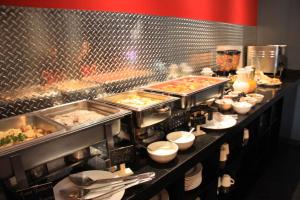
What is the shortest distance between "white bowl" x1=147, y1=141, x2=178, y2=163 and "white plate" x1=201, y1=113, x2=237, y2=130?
1.32ft

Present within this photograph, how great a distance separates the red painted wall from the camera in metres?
1.29

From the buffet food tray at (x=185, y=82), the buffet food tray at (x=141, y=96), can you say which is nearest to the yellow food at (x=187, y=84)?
the buffet food tray at (x=185, y=82)

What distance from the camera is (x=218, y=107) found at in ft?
6.01

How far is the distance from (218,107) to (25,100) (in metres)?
1.35

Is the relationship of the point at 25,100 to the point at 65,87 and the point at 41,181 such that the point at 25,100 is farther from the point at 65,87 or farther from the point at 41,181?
the point at 41,181

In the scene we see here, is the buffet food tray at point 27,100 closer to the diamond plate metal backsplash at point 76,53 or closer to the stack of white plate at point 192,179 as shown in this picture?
the diamond plate metal backsplash at point 76,53

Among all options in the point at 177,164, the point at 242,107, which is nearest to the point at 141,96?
the point at 177,164

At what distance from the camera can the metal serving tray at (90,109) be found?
988 millimetres

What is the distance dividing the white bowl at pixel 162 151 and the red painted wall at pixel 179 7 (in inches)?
35.9

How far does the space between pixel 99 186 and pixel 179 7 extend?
1783mm

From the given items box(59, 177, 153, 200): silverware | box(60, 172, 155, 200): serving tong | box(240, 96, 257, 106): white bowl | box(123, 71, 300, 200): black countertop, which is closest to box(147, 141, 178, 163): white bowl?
box(123, 71, 300, 200): black countertop

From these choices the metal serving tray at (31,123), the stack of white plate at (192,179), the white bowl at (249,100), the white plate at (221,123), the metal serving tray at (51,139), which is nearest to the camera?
the metal serving tray at (51,139)

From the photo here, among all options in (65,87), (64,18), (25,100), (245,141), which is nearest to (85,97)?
(65,87)

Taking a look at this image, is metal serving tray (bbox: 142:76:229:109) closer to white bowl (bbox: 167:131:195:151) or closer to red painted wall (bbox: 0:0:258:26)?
white bowl (bbox: 167:131:195:151)
